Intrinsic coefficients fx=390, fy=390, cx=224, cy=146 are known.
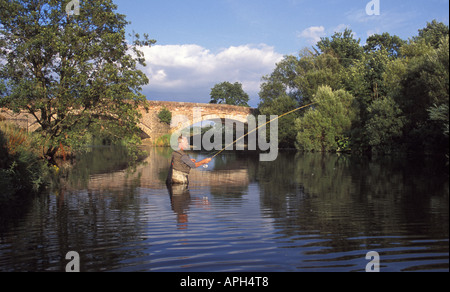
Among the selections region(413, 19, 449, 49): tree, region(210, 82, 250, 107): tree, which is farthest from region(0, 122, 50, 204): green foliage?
region(210, 82, 250, 107): tree

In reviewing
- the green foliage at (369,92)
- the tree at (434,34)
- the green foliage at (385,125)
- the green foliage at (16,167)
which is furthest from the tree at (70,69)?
the tree at (434,34)

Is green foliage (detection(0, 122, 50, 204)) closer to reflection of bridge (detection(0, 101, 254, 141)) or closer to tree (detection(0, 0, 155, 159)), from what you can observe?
tree (detection(0, 0, 155, 159))

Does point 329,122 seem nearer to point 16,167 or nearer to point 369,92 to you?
point 369,92

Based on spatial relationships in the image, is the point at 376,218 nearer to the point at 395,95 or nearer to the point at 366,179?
the point at 366,179

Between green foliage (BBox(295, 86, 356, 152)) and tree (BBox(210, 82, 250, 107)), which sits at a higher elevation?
tree (BBox(210, 82, 250, 107))

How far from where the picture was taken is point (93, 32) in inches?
674

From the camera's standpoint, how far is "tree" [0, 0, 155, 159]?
15641 mm

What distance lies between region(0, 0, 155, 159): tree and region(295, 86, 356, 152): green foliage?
22.8 m

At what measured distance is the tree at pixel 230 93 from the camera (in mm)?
77375

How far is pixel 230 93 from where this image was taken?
77.7 m

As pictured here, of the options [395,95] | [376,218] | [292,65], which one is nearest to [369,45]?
[292,65]

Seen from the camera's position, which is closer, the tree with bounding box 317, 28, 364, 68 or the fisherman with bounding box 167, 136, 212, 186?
the fisherman with bounding box 167, 136, 212, 186

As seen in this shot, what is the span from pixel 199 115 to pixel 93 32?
36.6 meters
